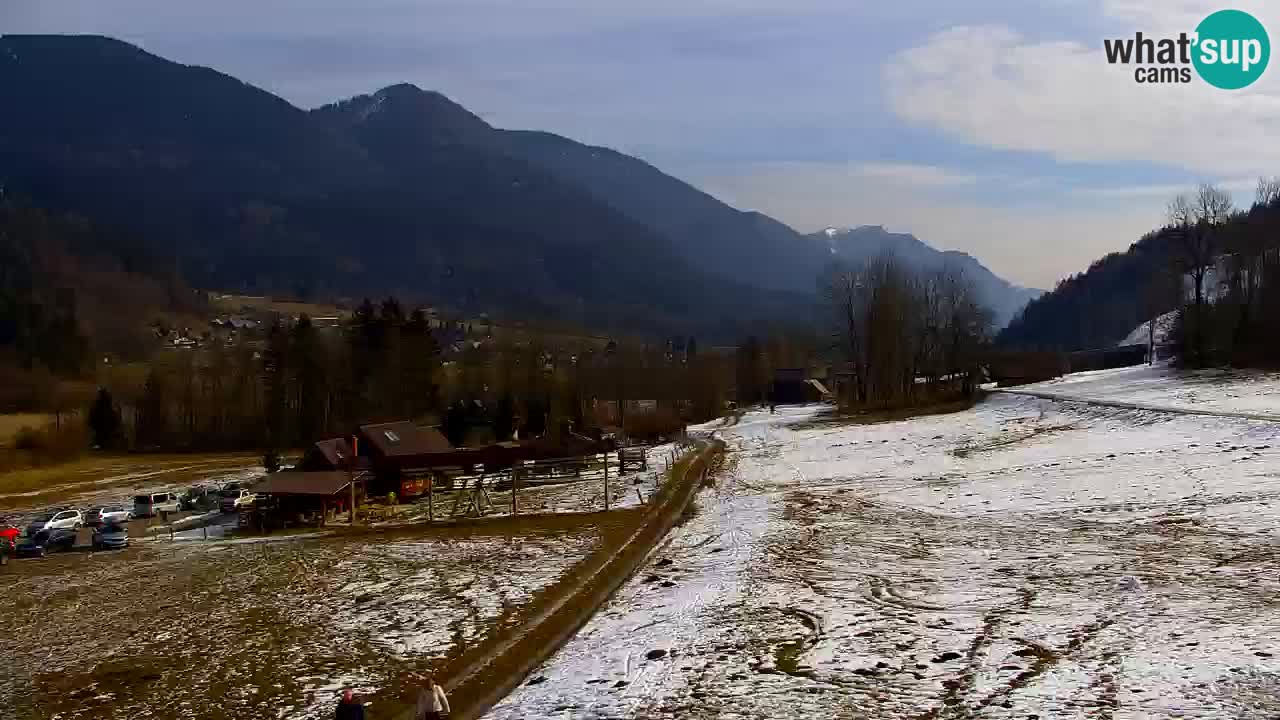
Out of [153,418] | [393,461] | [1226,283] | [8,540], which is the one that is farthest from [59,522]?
[1226,283]

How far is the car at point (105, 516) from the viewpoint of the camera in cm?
5547

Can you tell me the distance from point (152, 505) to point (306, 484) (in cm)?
1784

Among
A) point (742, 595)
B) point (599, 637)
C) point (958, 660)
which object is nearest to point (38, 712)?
point (599, 637)

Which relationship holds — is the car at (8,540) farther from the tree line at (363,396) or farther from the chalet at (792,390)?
the chalet at (792,390)

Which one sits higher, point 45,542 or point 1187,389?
point 1187,389

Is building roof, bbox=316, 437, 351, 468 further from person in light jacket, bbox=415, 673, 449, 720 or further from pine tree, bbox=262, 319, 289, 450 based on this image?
pine tree, bbox=262, 319, 289, 450

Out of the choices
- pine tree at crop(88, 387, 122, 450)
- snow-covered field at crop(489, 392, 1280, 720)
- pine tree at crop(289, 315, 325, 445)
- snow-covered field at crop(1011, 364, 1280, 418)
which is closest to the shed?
snow-covered field at crop(489, 392, 1280, 720)

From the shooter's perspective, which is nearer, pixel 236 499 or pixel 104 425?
pixel 236 499

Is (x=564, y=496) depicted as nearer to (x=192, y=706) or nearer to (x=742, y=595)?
(x=742, y=595)

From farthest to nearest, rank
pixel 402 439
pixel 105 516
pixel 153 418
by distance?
pixel 153 418 < pixel 402 439 < pixel 105 516

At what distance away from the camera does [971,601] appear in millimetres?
22531

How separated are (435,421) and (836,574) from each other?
8009 centimetres

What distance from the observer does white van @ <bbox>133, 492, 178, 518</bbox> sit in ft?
204

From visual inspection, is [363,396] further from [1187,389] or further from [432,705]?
[432,705]
